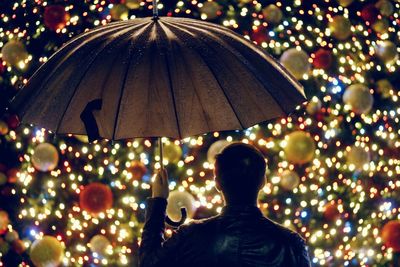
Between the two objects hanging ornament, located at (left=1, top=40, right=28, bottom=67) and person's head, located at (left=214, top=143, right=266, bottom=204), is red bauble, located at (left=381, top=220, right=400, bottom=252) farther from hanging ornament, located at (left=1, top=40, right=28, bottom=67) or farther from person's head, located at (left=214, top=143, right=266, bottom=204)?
hanging ornament, located at (left=1, top=40, right=28, bottom=67)

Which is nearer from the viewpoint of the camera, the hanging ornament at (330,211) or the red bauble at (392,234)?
the hanging ornament at (330,211)

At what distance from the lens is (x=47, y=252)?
3.46 m

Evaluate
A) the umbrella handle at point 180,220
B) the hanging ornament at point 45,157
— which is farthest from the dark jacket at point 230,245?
the hanging ornament at point 45,157

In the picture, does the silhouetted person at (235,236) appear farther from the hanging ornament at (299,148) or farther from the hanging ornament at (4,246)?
the hanging ornament at (4,246)

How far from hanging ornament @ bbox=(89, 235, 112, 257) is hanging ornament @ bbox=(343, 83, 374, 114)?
1.25 meters

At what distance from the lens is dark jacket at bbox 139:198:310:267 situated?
220 cm

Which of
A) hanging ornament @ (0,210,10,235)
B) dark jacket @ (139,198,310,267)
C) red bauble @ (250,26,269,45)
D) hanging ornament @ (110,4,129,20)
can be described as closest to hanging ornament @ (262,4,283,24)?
red bauble @ (250,26,269,45)

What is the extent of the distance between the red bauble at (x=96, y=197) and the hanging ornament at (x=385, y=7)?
5.35 feet

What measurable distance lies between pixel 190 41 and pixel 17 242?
1.71 metres

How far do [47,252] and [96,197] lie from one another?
0.41 meters

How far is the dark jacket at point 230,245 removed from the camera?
7.20 ft

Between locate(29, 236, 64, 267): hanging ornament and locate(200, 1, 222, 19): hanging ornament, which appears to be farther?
locate(29, 236, 64, 267): hanging ornament

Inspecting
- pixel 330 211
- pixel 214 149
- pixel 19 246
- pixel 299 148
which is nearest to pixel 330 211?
pixel 330 211

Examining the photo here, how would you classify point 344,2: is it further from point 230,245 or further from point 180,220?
point 230,245
